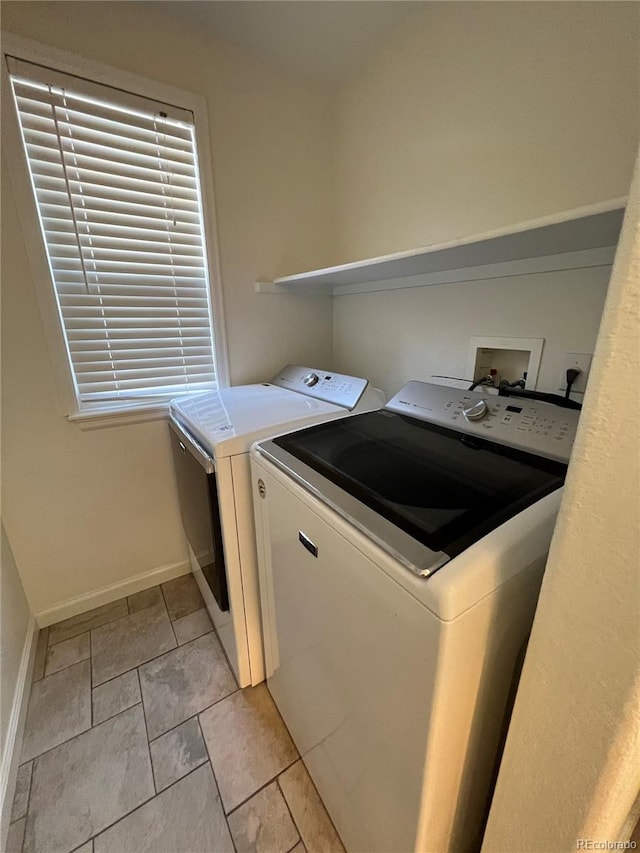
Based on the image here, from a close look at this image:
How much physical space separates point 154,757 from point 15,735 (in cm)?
47

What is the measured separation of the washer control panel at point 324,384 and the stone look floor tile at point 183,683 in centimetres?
121

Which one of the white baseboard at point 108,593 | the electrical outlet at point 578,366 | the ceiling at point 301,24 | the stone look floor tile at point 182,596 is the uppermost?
the ceiling at point 301,24

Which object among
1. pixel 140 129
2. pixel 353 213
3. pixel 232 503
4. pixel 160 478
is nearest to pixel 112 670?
pixel 160 478

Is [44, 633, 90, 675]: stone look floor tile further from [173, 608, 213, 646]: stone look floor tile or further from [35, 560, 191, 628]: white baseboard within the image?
[173, 608, 213, 646]: stone look floor tile

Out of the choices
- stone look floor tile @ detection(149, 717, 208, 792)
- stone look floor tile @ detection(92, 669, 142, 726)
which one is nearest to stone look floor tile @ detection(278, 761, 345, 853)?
stone look floor tile @ detection(149, 717, 208, 792)

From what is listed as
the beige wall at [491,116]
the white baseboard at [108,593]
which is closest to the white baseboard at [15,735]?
the white baseboard at [108,593]

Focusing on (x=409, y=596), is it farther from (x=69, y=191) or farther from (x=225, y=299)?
(x=69, y=191)

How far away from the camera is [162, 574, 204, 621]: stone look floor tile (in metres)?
1.74

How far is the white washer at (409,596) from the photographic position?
0.57m

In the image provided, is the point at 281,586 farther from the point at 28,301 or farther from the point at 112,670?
the point at 28,301

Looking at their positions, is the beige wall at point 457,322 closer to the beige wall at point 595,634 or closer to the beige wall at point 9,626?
the beige wall at point 595,634

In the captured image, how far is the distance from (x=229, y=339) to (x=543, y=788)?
180 centimetres

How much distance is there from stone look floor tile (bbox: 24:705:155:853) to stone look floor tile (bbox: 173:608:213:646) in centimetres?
35

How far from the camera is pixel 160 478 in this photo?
1768 millimetres
